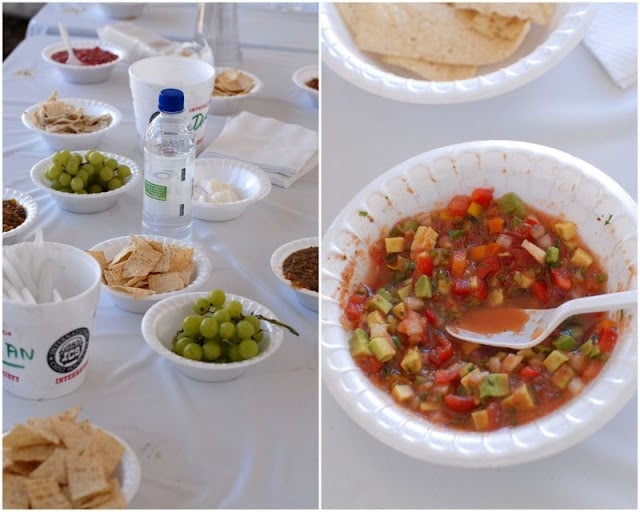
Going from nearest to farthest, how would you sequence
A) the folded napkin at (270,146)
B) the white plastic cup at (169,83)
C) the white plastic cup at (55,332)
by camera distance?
the white plastic cup at (55,332) → the white plastic cup at (169,83) → the folded napkin at (270,146)

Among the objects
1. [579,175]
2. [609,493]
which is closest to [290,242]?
[579,175]

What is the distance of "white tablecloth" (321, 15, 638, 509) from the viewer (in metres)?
0.95

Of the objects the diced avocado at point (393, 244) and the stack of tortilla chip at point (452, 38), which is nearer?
the diced avocado at point (393, 244)

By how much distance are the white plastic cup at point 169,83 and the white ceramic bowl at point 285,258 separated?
1.21ft

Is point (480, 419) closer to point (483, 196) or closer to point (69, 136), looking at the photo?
point (483, 196)

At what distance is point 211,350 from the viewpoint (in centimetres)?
101

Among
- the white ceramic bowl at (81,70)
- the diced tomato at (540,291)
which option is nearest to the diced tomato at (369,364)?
the diced tomato at (540,291)

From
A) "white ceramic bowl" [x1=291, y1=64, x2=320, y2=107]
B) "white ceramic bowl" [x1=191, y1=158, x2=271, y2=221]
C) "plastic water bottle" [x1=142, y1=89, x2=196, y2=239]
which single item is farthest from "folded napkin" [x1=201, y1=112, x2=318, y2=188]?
"plastic water bottle" [x1=142, y1=89, x2=196, y2=239]

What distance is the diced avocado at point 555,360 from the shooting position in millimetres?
1013

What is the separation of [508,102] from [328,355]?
725 millimetres

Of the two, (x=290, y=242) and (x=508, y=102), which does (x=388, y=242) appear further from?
(x=508, y=102)

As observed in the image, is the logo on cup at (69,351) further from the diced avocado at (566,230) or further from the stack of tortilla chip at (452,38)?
the stack of tortilla chip at (452,38)

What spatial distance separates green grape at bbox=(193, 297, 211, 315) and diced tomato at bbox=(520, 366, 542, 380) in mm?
406

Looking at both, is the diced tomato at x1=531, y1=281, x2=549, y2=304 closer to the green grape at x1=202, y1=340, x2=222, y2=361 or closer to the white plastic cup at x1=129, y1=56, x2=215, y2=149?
the green grape at x1=202, y1=340, x2=222, y2=361
